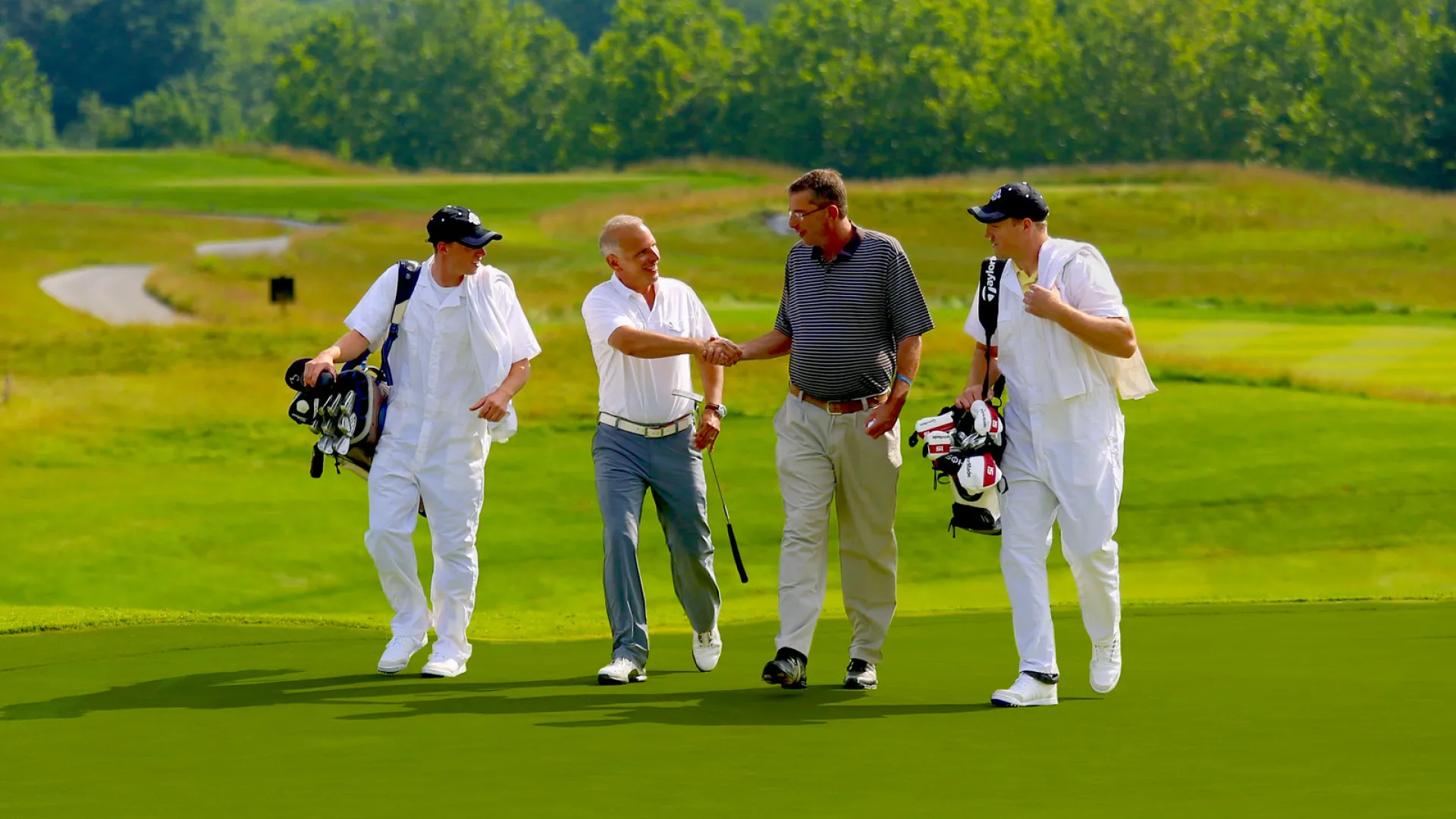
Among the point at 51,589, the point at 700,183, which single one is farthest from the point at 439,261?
the point at 700,183

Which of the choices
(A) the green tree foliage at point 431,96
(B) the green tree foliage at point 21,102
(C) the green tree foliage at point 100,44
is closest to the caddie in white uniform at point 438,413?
(A) the green tree foliage at point 431,96

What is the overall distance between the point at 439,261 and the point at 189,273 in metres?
33.1

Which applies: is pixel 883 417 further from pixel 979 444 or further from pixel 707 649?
pixel 707 649

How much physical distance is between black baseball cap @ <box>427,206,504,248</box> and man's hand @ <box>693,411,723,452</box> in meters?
1.25

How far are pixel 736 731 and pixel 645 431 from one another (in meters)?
2.21

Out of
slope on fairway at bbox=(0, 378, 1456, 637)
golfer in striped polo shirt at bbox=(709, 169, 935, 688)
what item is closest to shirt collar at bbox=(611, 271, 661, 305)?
golfer in striped polo shirt at bbox=(709, 169, 935, 688)

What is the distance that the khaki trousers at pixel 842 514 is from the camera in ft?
27.3

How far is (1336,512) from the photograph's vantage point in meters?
17.5

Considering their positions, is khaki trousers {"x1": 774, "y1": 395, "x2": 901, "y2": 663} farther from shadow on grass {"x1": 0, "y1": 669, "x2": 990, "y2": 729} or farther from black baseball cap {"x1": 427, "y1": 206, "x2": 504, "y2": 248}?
black baseball cap {"x1": 427, "y1": 206, "x2": 504, "y2": 248}

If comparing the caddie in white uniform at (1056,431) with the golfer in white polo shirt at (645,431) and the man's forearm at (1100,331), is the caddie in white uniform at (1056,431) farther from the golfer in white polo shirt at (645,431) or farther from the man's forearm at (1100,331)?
the golfer in white polo shirt at (645,431)

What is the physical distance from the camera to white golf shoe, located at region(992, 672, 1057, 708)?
736cm

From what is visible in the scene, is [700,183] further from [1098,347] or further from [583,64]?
[1098,347]

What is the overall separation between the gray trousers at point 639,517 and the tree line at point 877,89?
66121 millimetres

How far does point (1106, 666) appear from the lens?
764cm
